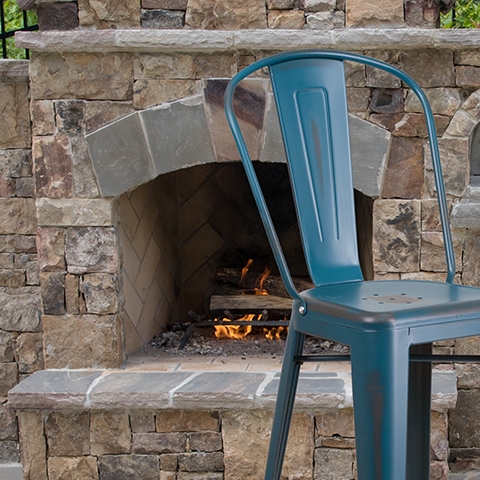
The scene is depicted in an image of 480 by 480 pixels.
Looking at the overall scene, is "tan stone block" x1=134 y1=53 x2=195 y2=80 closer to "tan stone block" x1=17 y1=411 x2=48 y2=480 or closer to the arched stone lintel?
the arched stone lintel

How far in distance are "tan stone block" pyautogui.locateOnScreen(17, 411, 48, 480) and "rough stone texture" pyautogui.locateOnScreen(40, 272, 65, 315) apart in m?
0.39

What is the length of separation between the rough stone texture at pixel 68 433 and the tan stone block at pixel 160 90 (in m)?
1.12

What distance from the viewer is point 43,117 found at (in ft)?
8.07

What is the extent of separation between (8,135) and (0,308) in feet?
2.32

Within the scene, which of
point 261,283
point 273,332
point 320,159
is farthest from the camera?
point 261,283

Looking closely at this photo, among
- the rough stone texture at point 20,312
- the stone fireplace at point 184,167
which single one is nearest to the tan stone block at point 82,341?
the stone fireplace at point 184,167

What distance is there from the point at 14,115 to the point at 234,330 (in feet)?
4.27

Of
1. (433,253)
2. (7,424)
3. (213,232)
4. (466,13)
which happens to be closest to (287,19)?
(433,253)

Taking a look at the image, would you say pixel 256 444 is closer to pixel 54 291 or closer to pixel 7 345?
pixel 54 291

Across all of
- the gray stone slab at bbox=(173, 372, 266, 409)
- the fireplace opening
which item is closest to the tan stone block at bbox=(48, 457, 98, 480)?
the gray stone slab at bbox=(173, 372, 266, 409)

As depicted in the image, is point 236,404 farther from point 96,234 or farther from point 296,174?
point 296,174

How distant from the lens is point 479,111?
2424 millimetres

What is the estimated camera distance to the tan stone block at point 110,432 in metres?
2.34

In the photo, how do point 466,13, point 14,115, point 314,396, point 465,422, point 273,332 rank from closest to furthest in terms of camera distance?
point 314,396 → point 465,422 → point 14,115 → point 273,332 → point 466,13
